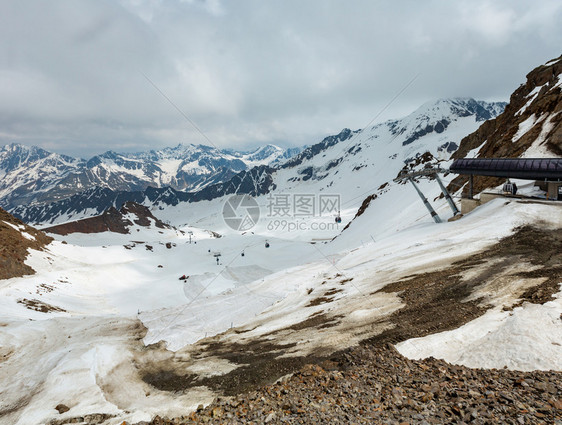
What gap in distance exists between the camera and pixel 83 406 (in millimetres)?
10688

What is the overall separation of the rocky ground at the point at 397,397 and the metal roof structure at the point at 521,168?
85.1ft

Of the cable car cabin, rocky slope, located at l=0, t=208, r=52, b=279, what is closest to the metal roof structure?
the cable car cabin

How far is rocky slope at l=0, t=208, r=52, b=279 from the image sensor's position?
43.3 m

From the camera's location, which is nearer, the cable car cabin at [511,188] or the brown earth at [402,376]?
the brown earth at [402,376]

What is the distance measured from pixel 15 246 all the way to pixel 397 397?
71754mm

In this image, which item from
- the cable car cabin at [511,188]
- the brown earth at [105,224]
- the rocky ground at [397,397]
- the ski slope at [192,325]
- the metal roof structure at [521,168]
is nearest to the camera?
the rocky ground at [397,397]

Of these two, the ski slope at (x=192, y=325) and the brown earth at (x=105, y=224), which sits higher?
the brown earth at (x=105, y=224)

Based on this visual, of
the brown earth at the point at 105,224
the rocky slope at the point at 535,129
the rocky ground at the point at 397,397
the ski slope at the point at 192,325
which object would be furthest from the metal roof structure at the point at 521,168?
the brown earth at the point at 105,224

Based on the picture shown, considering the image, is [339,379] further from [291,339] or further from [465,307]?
[465,307]

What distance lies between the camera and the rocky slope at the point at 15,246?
43.3 metres

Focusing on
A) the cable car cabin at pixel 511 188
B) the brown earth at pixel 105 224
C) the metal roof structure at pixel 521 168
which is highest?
the brown earth at pixel 105 224

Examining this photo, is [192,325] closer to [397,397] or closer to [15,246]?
[397,397]

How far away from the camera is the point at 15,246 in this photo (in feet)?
171

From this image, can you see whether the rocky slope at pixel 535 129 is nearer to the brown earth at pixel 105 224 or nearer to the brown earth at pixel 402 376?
the brown earth at pixel 402 376
